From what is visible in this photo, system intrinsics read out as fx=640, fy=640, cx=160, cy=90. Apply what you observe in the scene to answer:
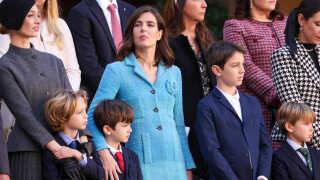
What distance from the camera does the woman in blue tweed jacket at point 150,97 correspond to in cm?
469

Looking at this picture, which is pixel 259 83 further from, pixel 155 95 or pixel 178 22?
pixel 155 95

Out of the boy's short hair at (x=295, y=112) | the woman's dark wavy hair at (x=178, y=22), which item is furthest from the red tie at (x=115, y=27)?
the boy's short hair at (x=295, y=112)

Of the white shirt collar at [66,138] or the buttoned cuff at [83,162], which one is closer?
the buttoned cuff at [83,162]

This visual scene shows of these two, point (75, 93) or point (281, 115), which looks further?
point (281, 115)

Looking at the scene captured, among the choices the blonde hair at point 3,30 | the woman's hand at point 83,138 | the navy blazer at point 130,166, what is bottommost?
the navy blazer at point 130,166

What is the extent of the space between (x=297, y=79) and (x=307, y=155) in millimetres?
626

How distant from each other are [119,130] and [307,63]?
1.76 m

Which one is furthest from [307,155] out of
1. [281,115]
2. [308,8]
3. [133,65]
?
[133,65]

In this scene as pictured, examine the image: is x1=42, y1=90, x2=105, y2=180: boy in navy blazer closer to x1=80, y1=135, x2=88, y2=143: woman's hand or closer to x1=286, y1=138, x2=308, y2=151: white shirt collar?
x1=80, y1=135, x2=88, y2=143: woman's hand

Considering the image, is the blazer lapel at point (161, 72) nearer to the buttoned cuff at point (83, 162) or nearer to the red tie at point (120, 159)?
the red tie at point (120, 159)

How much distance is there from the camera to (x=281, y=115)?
204 inches

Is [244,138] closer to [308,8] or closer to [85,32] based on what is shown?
[308,8]

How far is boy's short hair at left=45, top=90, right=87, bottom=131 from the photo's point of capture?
4.34 meters

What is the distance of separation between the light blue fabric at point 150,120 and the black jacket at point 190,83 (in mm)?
396
